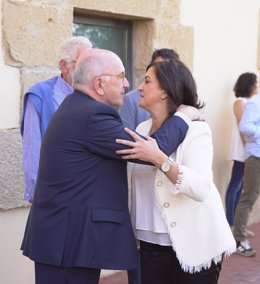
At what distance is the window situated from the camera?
4.46 meters

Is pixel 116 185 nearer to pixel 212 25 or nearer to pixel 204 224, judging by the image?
pixel 204 224

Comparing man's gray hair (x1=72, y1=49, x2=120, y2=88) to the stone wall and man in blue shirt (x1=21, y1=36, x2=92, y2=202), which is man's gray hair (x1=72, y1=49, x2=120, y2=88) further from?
the stone wall

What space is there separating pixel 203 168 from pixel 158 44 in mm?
2743

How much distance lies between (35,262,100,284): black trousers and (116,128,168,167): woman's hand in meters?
0.50

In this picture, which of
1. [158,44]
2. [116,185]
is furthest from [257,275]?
[116,185]

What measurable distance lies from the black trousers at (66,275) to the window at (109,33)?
8.41ft

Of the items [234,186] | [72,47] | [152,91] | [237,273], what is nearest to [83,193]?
[152,91]

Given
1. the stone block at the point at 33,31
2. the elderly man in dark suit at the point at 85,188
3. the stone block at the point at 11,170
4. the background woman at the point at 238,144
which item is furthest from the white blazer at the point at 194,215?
the background woman at the point at 238,144

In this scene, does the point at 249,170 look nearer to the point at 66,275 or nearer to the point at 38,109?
the point at 38,109

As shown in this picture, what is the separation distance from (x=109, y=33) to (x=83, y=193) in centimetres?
279

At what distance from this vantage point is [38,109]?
3080mm

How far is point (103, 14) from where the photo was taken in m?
4.44

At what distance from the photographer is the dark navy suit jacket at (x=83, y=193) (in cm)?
216

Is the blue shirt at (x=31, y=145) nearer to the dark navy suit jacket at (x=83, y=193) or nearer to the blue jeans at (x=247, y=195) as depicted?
the dark navy suit jacket at (x=83, y=193)
